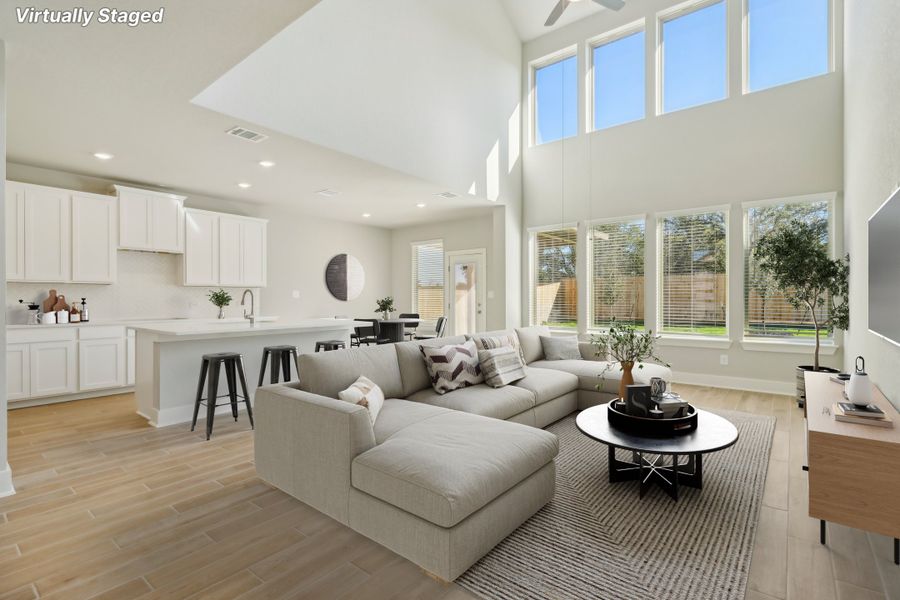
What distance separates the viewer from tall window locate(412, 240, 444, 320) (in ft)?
28.6

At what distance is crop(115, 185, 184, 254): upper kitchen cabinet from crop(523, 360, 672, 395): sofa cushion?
4923 mm

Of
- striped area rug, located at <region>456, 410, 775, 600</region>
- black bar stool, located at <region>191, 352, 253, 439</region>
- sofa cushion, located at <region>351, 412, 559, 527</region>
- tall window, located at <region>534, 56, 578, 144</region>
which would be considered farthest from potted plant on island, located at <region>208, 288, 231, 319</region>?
tall window, located at <region>534, 56, 578, 144</region>

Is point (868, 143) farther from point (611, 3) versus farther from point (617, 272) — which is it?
point (617, 272)

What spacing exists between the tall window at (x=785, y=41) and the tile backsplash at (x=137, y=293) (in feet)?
26.3

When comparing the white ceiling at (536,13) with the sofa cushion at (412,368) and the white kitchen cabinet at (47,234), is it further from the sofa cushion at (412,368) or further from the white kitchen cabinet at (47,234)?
the white kitchen cabinet at (47,234)

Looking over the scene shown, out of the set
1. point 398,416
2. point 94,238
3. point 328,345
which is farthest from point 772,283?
point 94,238

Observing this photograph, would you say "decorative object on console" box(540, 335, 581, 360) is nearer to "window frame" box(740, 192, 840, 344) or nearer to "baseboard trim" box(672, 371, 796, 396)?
"baseboard trim" box(672, 371, 796, 396)

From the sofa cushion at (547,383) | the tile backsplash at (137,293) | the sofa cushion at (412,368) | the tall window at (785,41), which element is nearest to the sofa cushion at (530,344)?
the sofa cushion at (547,383)

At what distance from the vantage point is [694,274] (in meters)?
5.92

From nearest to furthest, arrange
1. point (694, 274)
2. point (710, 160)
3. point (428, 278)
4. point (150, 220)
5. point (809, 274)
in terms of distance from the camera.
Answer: point (809, 274)
point (150, 220)
point (710, 160)
point (694, 274)
point (428, 278)

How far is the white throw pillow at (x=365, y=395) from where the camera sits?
2557mm

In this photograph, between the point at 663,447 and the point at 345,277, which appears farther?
the point at 345,277

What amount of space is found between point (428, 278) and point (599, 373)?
5.10 m

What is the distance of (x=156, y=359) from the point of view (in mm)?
3951
